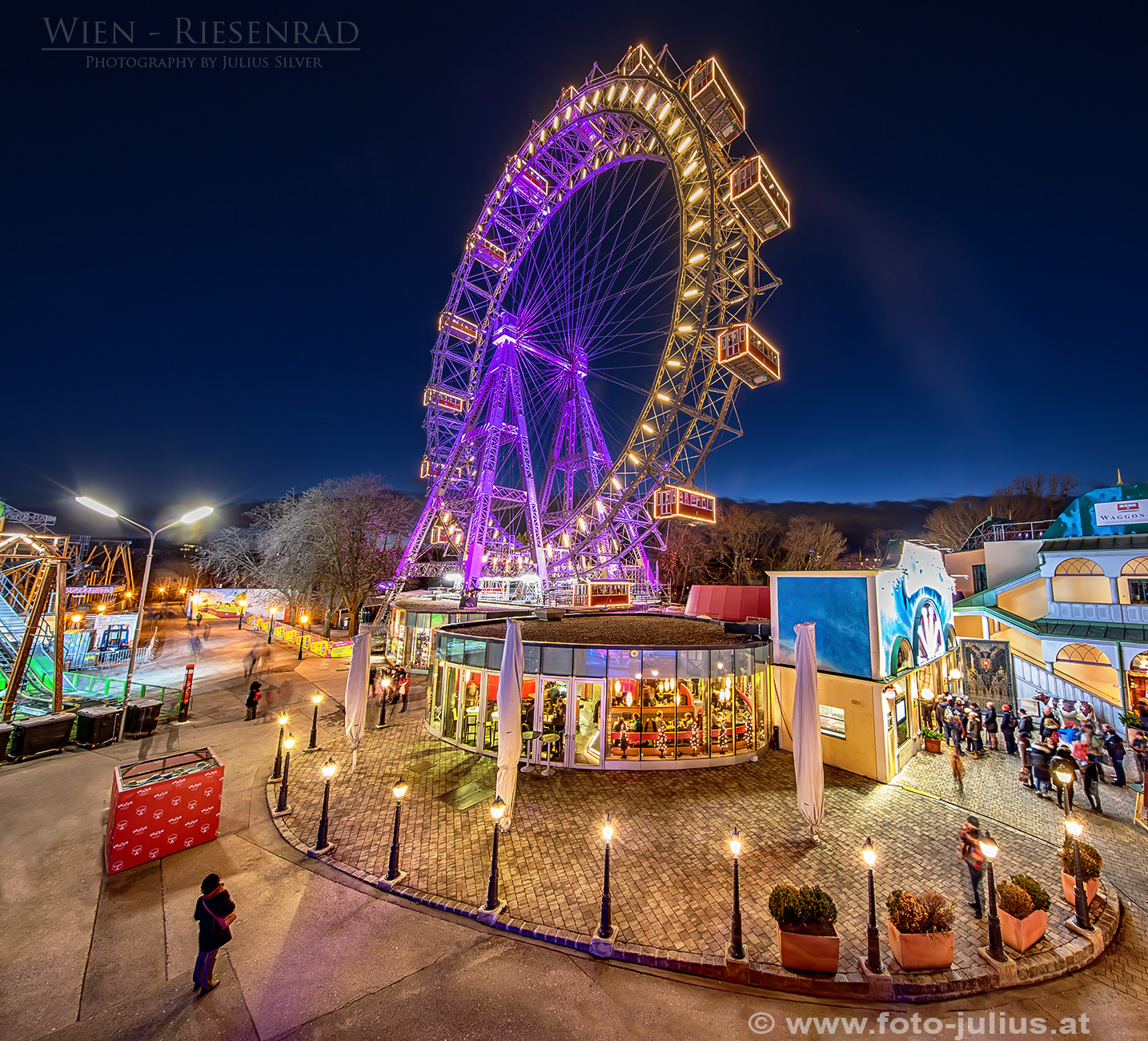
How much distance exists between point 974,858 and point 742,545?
147 ft

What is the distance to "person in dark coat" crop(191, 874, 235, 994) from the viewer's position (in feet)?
17.9

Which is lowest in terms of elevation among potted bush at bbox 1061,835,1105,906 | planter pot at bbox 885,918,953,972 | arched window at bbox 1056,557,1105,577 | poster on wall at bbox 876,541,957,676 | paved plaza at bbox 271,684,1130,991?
paved plaza at bbox 271,684,1130,991

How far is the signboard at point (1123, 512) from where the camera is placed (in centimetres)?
1958

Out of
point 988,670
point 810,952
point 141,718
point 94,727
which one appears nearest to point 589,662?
point 810,952

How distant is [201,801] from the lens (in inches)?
343

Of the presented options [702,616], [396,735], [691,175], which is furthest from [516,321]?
[396,735]

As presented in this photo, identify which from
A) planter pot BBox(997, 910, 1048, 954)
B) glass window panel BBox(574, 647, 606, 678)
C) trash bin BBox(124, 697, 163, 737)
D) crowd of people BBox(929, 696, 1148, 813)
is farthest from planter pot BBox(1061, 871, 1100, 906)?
trash bin BBox(124, 697, 163, 737)

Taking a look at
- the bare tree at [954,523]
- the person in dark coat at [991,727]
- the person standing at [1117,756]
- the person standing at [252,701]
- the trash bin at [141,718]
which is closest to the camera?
the person standing at [1117,756]

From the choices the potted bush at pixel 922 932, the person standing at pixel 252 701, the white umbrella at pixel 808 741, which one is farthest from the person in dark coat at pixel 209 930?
the person standing at pixel 252 701

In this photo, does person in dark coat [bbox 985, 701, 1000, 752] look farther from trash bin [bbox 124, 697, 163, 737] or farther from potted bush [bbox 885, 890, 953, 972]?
trash bin [bbox 124, 697, 163, 737]

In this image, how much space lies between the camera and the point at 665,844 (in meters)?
8.74

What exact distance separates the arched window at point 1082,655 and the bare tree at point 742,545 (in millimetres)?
27327

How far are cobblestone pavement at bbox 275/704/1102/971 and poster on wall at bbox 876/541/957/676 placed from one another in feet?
11.1

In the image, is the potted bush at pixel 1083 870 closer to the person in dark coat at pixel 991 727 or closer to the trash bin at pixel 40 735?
the person in dark coat at pixel 991 727
